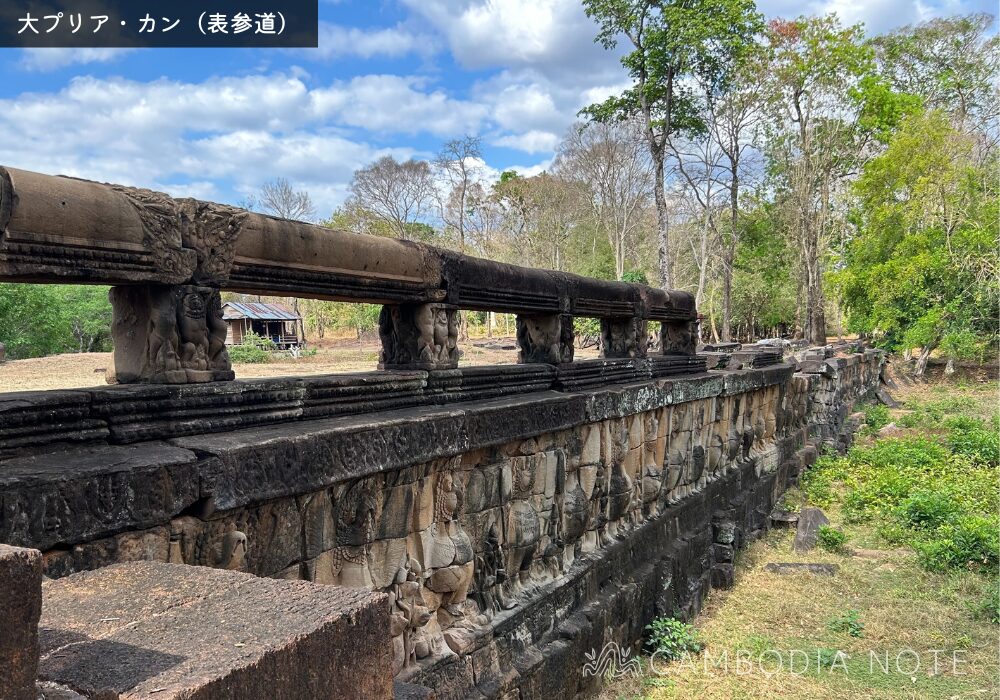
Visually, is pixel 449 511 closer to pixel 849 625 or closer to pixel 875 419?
pixel 849 625

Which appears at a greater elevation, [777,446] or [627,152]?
[627,152]

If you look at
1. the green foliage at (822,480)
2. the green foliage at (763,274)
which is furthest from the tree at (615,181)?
the green foliage at (822,480)

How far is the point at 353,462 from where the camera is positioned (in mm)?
3006

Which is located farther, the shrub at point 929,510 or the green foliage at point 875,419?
the green foliage at point 875,419

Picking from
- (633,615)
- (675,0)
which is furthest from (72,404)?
(675,0)

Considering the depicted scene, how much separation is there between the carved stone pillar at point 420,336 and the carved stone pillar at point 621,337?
2577mm

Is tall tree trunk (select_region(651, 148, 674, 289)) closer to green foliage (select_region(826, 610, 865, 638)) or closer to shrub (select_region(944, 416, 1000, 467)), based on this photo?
shrub (select_region(944, 416, 1000, 467))

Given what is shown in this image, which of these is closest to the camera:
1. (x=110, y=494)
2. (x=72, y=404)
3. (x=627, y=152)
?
(x=110, y=494)

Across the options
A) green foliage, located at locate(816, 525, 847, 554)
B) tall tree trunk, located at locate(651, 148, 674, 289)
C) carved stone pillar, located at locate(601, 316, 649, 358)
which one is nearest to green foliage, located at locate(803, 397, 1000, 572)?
green foliage, located at locate(816, 525, 847, 554)

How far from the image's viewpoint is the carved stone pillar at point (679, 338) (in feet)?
24.3

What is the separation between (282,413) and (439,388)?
1.11 meters

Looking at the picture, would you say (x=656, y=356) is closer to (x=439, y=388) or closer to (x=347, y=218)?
(x=439, y=388)

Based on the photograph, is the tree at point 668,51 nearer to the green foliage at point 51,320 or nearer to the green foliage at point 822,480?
the green foliage at point 822,480

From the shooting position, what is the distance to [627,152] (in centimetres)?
2922
